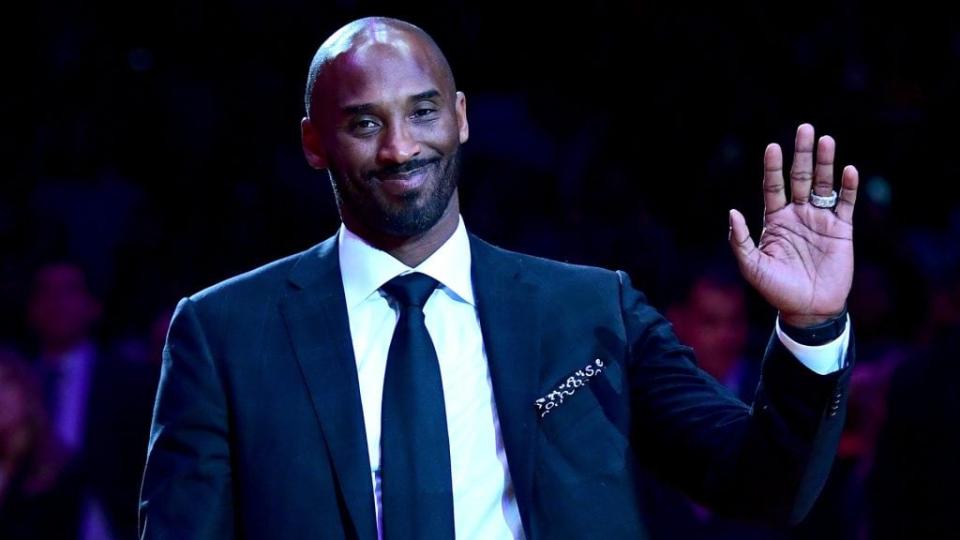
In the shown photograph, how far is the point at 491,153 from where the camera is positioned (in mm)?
6113

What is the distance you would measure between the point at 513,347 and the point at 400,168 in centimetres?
32

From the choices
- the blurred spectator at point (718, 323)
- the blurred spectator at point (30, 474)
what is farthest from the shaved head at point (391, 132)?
the blurred spectator at point (30, 474)

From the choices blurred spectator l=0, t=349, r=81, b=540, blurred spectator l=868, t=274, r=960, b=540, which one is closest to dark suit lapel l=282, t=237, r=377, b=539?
blurred spectator l=868, t=274, r=960, b=540

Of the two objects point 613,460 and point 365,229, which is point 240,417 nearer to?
point 365,229

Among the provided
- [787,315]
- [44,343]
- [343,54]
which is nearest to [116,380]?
[44,343]

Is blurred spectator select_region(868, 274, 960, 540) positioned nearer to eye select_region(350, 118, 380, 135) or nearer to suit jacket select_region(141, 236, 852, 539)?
suit jacket select_region(141, 236, 852, 539)

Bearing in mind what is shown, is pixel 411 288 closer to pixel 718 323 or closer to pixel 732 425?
pixel 732 425

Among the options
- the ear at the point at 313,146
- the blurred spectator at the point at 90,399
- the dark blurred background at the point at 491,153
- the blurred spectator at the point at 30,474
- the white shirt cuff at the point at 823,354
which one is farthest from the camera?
the dark blurred background at the point at 491,153

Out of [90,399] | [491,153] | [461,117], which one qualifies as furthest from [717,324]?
[461,117]

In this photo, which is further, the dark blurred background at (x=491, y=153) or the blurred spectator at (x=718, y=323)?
the dark blurred background at (x=491, y=153)

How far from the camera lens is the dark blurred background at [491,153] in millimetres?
5250

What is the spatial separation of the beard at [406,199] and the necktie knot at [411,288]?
0.07 meters

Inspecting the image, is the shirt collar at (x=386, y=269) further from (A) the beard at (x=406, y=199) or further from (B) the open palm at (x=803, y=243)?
(B) the open palm at (x=803, y=243)

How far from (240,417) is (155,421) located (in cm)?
15
